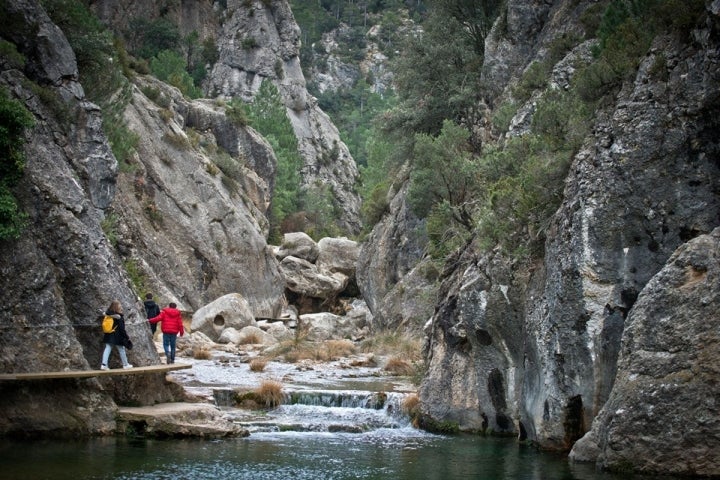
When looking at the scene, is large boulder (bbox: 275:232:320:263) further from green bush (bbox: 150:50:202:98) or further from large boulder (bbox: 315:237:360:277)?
green bush (bbox: 150:50:202:98)

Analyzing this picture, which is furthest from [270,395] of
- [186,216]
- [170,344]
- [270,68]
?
[270,68]

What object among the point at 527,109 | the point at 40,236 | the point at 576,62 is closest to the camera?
the point at 40,236

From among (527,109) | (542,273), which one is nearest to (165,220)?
(527,109)

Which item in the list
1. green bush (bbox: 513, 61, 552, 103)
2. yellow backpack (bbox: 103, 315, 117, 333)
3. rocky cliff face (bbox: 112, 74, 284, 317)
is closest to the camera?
yellow backpack (bbox: 103, 315, 117, 333)

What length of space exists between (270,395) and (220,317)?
1867 centimetres

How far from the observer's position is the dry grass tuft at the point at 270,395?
76.9 ft

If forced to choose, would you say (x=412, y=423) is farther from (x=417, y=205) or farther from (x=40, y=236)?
(x=417, y=205)

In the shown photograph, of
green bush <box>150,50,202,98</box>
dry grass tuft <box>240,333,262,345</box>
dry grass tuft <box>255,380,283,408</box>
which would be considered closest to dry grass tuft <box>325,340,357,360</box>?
dry grass tuft <box>240,333,262,345</box>

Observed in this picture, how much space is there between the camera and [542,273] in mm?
19266

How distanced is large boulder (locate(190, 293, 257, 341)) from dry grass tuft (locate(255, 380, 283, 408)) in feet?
56.4

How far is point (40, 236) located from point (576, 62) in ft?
59.3

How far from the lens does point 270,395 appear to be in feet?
77.2

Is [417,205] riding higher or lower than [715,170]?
higher

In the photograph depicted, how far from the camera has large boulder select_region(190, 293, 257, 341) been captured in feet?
134
